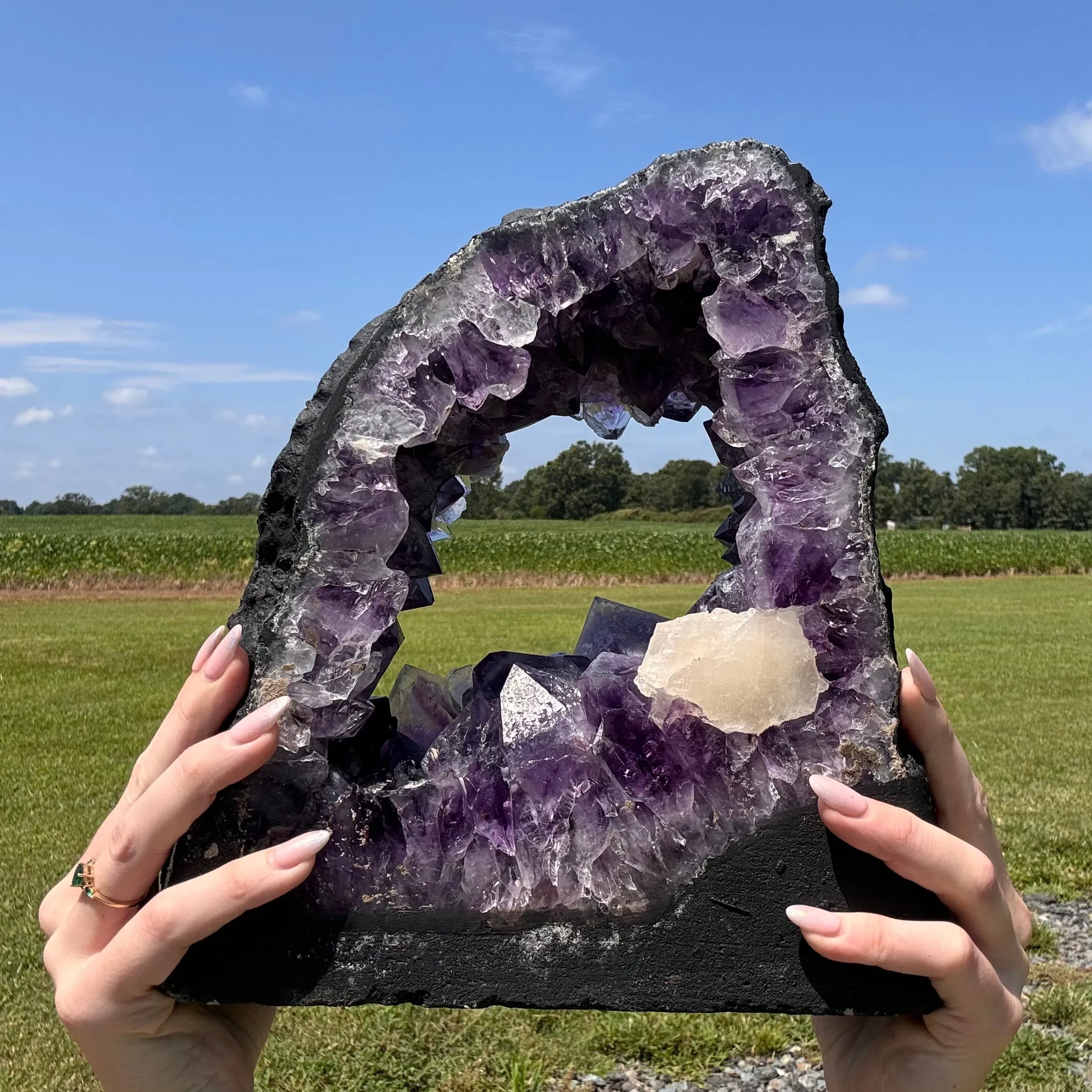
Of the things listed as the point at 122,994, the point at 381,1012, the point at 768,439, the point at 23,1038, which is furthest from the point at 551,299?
the point at 23,1038

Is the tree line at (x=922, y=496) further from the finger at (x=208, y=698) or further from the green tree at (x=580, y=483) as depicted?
the finger at (x=208, y=698)

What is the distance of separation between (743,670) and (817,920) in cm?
31

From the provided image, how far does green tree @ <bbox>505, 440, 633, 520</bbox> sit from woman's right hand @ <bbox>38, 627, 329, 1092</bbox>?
43.1 ft

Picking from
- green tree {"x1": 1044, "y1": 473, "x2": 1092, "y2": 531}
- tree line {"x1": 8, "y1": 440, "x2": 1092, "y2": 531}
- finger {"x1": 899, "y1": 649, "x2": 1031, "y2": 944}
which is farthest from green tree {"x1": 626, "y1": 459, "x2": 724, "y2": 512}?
green tree {"x1": 1044, "y1": 473, "x2": 1092, "y2": 531}

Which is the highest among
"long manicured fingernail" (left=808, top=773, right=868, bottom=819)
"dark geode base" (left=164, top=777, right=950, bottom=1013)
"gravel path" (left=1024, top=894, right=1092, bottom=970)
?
"long manicured fingernail" (left=808, top=773, right=868, bottom=819)

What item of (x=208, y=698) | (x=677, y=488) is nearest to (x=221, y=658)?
(x=208, y=698)

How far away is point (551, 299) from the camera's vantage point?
132 cm

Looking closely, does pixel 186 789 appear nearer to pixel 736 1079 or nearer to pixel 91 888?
pixel 91 888

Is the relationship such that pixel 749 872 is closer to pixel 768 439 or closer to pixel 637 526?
pixel 768 439

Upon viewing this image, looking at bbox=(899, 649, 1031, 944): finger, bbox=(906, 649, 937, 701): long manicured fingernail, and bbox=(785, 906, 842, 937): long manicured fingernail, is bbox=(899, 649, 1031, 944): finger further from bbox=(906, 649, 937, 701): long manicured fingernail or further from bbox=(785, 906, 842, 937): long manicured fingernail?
bbox=(785, 906, 842, 937): long manicured fingernail

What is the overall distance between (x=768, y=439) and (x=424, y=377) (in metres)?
0.46

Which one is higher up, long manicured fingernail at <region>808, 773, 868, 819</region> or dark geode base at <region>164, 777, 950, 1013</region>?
long manicured fingernail at <region>808, 773, 868, 819</region>

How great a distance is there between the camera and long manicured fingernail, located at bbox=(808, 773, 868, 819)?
1.16 metres

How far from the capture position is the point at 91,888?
133 cm
